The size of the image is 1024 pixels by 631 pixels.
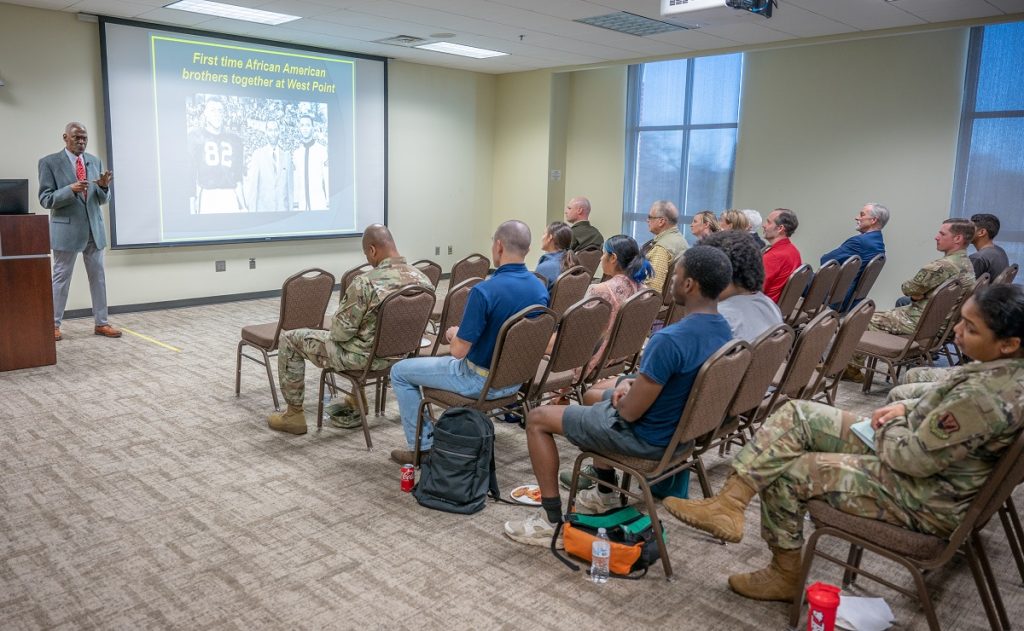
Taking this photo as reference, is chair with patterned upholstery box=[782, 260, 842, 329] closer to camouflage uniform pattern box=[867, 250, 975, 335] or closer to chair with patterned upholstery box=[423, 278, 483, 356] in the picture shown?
camouflage uniform pattern box=[867, 250, 975, 335]

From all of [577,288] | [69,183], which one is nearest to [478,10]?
[577,288]

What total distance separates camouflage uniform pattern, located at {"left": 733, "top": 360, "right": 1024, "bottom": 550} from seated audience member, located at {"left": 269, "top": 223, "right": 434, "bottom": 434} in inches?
79.6

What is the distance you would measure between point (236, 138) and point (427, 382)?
5.76 meters

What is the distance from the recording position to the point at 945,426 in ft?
6.81

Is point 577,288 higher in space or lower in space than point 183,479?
higher

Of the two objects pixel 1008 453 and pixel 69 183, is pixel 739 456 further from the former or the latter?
pixel 69 183

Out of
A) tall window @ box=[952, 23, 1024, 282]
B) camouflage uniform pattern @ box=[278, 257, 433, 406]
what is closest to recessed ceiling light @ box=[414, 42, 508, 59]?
tall window @ box=[952, 23, 1024, 282]

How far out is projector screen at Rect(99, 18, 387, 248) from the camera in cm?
737

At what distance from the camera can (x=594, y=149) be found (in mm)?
10539

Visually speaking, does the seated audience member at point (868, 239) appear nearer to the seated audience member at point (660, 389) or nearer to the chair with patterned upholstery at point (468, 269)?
the chair with patterned upholstery at point (468, 269)

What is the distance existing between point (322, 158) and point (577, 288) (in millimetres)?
5102

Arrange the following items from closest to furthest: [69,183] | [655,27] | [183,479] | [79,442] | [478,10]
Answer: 1. [183,479]
2. [79,442]
3. [69,183]
4. [478,10]
5. [655,27]

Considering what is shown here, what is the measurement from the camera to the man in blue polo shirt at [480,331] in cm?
331

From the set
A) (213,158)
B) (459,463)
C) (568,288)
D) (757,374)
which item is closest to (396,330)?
(459,463)
